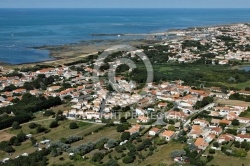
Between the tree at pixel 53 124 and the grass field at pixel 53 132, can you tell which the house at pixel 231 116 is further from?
the tree at pixel 53 124

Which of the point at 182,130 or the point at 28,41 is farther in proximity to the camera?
the point at 28,41

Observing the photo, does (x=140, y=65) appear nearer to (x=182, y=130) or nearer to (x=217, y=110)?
(x=217, y=110)

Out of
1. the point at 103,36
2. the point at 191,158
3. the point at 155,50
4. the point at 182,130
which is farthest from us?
the point at 103,36

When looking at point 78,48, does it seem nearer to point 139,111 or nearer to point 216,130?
point 139,111

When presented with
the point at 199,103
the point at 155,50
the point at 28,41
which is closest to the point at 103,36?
the point at 28,41

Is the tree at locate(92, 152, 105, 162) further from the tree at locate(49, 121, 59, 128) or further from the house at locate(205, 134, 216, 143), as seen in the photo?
the house at locate(205, 134, 216, 143)

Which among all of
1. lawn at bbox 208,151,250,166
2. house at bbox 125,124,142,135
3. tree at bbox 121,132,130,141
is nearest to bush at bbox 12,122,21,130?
tree at bbox 121,132,130,141

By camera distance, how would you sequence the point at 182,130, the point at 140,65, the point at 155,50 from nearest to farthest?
the point at 182,130
the point at 140,65
the point at 155,50
